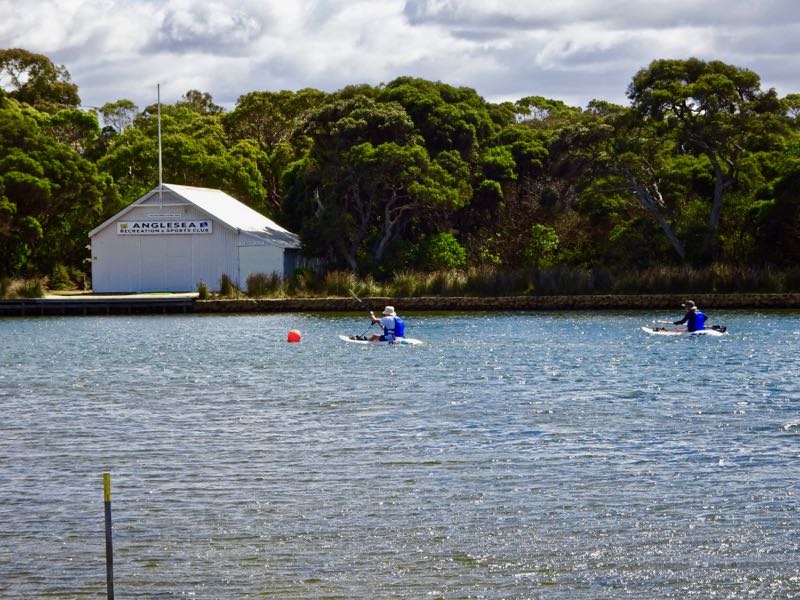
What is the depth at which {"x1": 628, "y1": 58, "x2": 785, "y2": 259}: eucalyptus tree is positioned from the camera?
57.2 metres

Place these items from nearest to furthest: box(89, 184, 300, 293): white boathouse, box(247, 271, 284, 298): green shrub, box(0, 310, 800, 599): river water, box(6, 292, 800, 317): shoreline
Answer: box(0, 310, 800, 599): river water
box(6, 292, 800, 317): shoreline
box(247, 271, 284, 298): green shrub
box(89, 184, 300, 293): white boathouse

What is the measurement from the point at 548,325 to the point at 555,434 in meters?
29.2

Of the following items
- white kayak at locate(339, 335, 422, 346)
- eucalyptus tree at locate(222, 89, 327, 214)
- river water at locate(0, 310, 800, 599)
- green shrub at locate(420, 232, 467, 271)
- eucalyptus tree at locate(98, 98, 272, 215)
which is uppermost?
eucalyptus tree at locate(222, 89, 327, 214)

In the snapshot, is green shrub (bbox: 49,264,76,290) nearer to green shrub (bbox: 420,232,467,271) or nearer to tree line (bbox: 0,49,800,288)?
tree line (bbox: 0,49,800,288)

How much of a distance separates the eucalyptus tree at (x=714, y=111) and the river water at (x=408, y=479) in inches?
905

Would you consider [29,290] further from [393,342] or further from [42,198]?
[393,342]

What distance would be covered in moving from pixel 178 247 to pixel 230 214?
10.7ft

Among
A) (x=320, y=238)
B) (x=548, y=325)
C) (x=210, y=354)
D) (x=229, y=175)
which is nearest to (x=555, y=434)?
(x=210, y=354)

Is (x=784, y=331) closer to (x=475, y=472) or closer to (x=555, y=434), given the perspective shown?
(x=555, y=434)

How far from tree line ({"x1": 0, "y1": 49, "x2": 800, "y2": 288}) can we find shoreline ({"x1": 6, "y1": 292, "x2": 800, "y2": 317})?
2.66 meters

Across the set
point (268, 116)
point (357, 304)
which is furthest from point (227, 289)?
point (268, 116)

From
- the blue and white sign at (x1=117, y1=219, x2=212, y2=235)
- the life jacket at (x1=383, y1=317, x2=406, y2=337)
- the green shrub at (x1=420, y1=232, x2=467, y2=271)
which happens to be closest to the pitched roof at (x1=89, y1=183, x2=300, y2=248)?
the blue and white sign at (x1=117, y1=219, x2=212, y2=235)

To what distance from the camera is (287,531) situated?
1522 centimetres

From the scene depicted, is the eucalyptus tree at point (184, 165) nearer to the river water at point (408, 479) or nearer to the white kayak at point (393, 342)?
the white kayak at point (393, 342)
